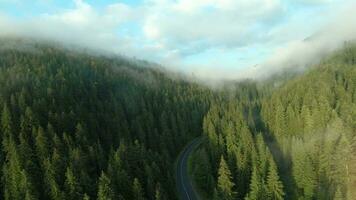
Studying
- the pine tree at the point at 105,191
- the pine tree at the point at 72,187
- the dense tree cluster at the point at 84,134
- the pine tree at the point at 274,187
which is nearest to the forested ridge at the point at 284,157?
the pine tree at the point at 274,187

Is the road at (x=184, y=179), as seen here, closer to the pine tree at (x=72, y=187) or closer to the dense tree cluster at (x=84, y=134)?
the dense tree cluster at (x=84, y=134)

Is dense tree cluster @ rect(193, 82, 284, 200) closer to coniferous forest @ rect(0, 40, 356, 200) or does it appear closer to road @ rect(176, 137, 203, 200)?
coniferous forest @ rect(0, 40, 356, 200)

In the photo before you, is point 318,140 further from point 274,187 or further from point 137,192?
point 137,192

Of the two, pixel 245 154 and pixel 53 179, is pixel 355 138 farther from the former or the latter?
→ pixel 53 179

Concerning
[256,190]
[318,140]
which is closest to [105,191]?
[256,190]

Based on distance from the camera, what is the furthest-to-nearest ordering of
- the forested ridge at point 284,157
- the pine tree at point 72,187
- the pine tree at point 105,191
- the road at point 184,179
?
1. the road at point 184,179
2. the forested ridge at point 284,157
3. the pine tree at point 72,187
4. the pine tree at point 105,191

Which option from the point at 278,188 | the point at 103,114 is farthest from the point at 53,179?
the point at 103,114

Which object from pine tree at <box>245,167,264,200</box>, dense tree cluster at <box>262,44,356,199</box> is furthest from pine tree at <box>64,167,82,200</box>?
dense tree cluster at <box>262,44,356,199</box>

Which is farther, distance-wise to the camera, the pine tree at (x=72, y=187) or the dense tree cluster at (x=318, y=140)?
the dense tree cluster at (x=318, y=140)
